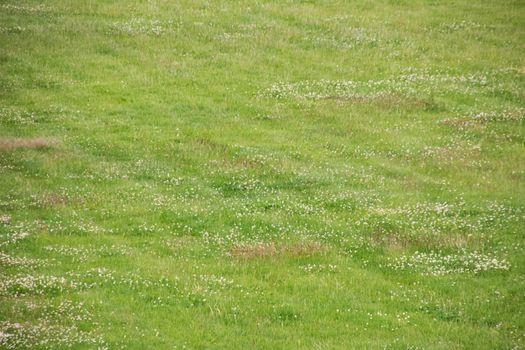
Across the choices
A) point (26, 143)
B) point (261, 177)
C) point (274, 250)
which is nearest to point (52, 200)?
point (26, 143)

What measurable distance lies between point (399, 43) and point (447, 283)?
29896 millimetres

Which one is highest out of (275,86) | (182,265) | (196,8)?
(196,8)

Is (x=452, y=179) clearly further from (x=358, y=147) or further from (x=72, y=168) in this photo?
(x=72, y=168)

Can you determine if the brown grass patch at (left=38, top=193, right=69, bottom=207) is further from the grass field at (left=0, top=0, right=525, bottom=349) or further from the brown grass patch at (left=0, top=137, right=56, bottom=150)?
the brown grass patch at (left=0, top=137, right=56, bottom=150)

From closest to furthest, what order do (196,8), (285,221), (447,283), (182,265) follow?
(447,283) → (182,265) → (285,221) → (196,8)

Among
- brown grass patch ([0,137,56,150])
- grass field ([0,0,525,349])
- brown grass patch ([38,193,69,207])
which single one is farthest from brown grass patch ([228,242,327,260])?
brown grass patch ([0,137,56,150])

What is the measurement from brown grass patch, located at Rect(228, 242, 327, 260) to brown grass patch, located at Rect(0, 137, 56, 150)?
13.7 meters

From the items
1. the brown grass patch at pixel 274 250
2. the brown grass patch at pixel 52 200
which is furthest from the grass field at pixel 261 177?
the brown grass patch at pixel 52 200

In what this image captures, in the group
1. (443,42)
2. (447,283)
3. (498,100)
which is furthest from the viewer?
(443,42)

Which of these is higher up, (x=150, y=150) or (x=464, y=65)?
(x=464, y=65)

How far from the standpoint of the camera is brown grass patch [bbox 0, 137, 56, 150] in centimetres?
3247

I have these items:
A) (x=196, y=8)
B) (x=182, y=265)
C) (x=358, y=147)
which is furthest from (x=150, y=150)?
(x=196, y=8)

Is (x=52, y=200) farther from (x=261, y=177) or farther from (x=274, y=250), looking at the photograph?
(x=274, y=250)

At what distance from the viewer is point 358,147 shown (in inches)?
1298
